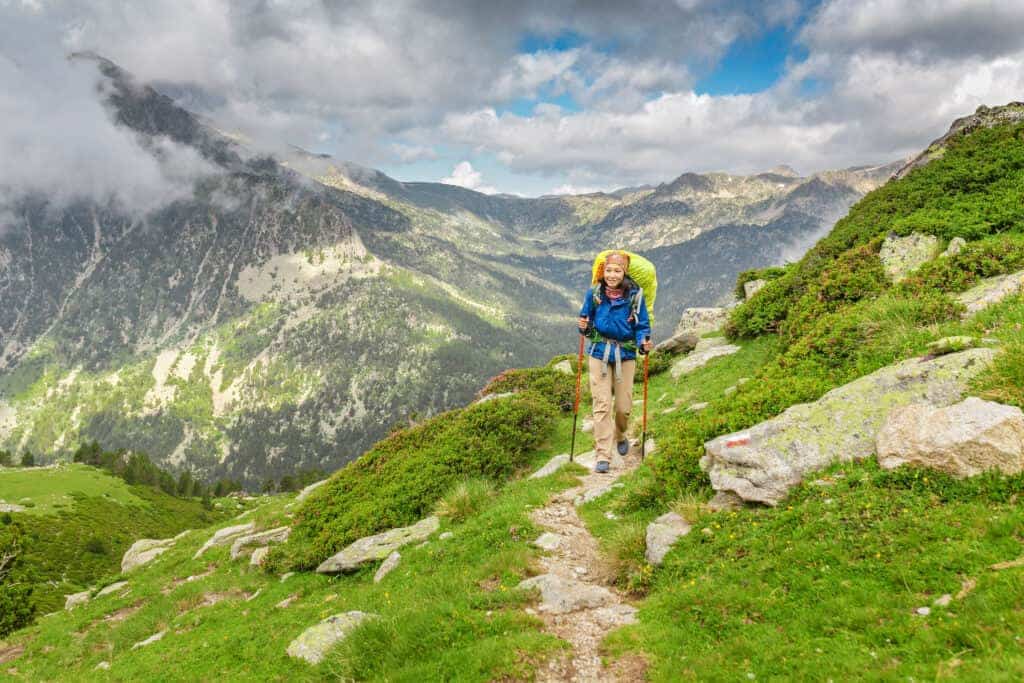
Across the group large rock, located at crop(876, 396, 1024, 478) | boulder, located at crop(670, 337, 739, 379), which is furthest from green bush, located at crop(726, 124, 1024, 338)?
large rock, located at crop(876, 396, 1024, 478)

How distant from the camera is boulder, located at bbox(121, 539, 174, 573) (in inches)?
1162

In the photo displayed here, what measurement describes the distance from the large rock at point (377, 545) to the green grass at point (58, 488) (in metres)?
94.0

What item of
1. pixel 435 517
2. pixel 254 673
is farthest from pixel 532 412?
pixel 254 673

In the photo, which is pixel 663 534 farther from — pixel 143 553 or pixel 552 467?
pixel 143 553

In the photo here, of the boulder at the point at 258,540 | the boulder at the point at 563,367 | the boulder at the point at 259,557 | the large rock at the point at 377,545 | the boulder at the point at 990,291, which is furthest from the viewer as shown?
the boulder at the point at 563,367

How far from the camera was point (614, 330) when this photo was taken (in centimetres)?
1416

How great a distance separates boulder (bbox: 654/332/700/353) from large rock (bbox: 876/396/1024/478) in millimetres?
22119

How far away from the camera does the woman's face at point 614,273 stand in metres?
14.0

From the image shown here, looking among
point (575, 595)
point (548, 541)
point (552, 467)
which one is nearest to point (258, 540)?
point (552, 467)

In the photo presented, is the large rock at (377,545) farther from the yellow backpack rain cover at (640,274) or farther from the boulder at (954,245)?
the boulder at (954,245)

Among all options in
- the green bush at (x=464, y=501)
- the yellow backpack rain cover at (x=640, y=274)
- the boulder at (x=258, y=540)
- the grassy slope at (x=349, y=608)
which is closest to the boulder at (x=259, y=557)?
the grassy slope at (x=349, y=608)

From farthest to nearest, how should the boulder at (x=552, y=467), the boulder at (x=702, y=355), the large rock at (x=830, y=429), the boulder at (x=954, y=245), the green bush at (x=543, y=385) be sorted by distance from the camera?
1. the boulder at (x=702, y=355)
2. the green bush at (x=543, y=385)
3. the boulder at (x=954, y=245)
4. the boulder at (x=552, y=467)
5. the large rock at (x=830, y=429)

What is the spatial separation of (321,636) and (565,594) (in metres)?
5.36

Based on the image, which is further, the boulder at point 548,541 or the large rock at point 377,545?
the large rock at point 377,545
